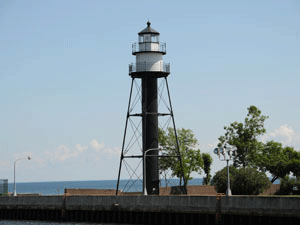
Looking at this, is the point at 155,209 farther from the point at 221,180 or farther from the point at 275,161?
the point at 275,161

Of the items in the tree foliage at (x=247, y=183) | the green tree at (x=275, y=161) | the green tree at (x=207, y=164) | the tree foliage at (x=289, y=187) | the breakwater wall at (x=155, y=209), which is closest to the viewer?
the breakwater wall at (x=155, y=209)

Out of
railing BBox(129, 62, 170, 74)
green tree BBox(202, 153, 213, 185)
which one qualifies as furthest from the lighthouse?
green tree BBox(202, 153, 213, 185)

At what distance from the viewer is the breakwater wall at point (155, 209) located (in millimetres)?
47062

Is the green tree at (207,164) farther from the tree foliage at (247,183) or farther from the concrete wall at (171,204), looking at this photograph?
the concrete wall at (171,204)

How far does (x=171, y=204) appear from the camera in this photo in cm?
5356

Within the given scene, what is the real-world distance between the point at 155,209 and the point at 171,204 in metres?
1.72

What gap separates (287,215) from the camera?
46.0m

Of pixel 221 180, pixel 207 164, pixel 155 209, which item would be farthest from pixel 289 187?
pixel 155 209

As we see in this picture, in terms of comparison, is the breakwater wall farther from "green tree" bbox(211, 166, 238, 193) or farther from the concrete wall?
"green tree" bbox(211, 166, 238, 193)

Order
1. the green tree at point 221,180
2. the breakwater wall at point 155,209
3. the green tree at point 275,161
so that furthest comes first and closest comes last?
the green tree at point 275,161
the green tree at point 221,180
the breakwater wall at point 155,209

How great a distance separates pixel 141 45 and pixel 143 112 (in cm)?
695

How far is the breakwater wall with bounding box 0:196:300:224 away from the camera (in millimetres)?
47062

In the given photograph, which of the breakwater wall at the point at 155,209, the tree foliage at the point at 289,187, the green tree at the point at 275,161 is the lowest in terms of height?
the breakwater wall at the point at 155,209

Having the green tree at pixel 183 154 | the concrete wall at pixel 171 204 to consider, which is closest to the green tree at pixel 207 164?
the green tree at pixel 183 154
